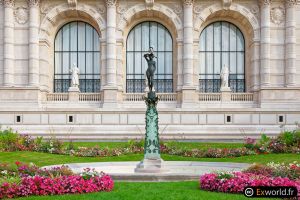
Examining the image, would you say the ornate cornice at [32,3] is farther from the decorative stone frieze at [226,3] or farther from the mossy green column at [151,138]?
the mossy green column at [151,138]

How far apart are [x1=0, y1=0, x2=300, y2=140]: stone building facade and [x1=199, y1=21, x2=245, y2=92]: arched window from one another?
91 mm

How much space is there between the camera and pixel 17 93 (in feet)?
150

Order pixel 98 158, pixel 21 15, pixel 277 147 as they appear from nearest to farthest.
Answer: pixel 98 158
pixel 277 147
pixel 21 15

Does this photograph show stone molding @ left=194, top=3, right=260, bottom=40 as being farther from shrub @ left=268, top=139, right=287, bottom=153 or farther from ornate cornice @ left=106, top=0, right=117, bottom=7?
shrub @ left=268, top=139, right=287, bottom=153

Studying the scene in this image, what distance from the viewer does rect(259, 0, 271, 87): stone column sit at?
46188 mm

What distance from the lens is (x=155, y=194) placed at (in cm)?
1591

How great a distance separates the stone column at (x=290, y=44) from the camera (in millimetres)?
46000

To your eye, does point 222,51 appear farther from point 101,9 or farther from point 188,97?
point 101,9

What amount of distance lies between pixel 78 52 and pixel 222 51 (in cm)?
1318

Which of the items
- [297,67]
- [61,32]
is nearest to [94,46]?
[61,32]

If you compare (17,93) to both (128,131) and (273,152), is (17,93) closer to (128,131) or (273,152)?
(128,131)

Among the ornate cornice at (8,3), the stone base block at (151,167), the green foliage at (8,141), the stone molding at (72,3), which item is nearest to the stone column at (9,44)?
the ornate cornice at (8,3)

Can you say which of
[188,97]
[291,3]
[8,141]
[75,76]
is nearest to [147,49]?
[188,97]

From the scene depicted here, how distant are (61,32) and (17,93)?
25.1ft
